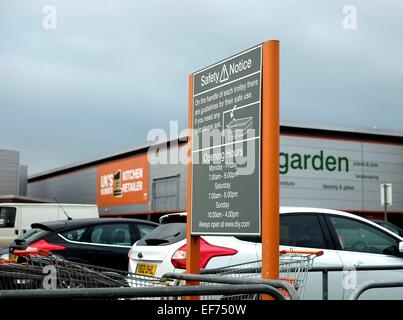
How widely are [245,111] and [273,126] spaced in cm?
35

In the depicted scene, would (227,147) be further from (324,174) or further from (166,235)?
(324,174)

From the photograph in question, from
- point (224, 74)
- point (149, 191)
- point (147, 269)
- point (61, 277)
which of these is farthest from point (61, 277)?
point (149, 191)

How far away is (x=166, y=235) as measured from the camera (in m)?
7.76

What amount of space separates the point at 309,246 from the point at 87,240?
201 inches

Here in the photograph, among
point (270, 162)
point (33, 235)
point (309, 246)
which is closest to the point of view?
point (270, 162)

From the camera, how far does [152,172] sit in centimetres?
4138

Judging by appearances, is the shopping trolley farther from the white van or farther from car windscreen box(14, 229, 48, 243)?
the white van

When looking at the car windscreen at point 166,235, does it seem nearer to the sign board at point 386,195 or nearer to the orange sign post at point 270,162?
the orange sign post at point 270,162

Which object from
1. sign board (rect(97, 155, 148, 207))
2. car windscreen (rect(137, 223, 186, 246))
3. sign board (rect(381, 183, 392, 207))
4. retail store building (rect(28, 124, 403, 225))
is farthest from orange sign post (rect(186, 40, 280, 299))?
sign board (rect(97, 155, 148, 207))

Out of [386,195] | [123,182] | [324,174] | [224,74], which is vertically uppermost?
[123,182]

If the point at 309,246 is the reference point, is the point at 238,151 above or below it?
above
